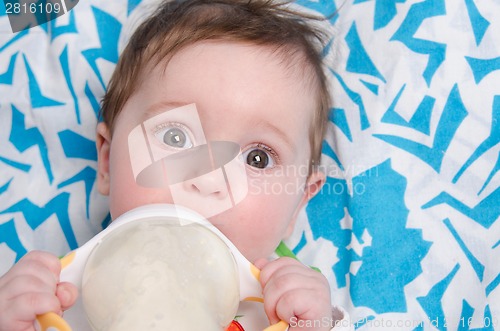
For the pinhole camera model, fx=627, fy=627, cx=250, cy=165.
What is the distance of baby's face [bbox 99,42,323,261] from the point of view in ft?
3.54

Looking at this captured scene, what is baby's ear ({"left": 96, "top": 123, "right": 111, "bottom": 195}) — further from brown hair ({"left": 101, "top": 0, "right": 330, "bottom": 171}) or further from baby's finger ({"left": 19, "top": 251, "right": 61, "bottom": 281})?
baby's finger ({"left": 19, "top": 251, "right": 61, "bottom": 281})

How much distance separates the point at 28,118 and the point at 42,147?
0.24 ft

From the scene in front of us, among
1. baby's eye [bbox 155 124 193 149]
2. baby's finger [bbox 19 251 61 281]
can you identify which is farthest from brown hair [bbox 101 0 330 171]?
baby's finger [bbox 19 251 61 281]

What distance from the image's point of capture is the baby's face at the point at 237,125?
1.08m

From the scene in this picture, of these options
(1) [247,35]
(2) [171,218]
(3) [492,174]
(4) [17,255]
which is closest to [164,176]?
(2) [171,218]

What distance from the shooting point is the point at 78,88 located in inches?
56.1

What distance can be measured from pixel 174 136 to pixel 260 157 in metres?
0.17

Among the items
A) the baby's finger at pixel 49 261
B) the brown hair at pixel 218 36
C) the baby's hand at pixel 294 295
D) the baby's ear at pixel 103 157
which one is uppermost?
the brown hair at pixel 218 36

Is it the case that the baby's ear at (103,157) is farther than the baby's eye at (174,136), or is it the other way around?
the baby's ear at (103,157)

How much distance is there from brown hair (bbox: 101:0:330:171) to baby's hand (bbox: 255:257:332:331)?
38cm

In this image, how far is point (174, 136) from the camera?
1105mm

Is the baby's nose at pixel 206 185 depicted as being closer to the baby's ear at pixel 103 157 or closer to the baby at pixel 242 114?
the baby at pixel 242 114

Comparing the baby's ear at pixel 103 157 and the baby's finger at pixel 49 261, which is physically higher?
the baby's finger at pixel 49 261

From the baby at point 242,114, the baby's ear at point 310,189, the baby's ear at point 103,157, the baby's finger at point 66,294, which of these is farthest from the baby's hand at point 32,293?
the baby's ear at point 310,189
